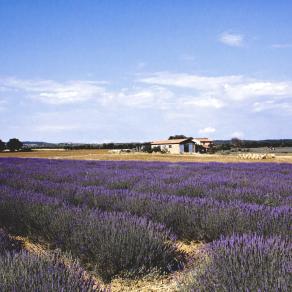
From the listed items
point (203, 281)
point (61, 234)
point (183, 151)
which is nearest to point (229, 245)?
point (203, 281)

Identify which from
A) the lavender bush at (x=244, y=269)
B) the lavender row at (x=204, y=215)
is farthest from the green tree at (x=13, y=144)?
the lavender bush at (x=244, y=269)

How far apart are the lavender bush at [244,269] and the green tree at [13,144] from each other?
56.2m

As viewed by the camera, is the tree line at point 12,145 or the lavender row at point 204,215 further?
the tree line at point 12,145

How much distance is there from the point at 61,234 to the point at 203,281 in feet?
6.32

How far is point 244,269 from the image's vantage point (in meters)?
2.22

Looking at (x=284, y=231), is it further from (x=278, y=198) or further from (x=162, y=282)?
(x=278, y=198)

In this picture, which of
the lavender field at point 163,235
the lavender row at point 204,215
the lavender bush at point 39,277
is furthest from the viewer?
the lavender row at point 204,215

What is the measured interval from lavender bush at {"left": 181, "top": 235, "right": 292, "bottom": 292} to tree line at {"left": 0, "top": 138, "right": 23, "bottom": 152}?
5583cm

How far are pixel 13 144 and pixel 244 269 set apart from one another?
57.0 meters

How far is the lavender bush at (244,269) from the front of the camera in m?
2.05

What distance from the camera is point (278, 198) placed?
5809 millimetres

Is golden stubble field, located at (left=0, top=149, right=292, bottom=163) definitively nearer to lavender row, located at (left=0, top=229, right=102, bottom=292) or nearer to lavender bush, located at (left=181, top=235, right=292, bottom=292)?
lavender bush, located at (left=181, top=235, right=292, bottom=292)

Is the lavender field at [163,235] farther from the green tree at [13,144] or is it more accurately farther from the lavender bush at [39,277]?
the green tree at [13,144]

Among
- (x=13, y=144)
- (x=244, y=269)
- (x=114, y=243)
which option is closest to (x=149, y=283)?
(x=114, y=243)
